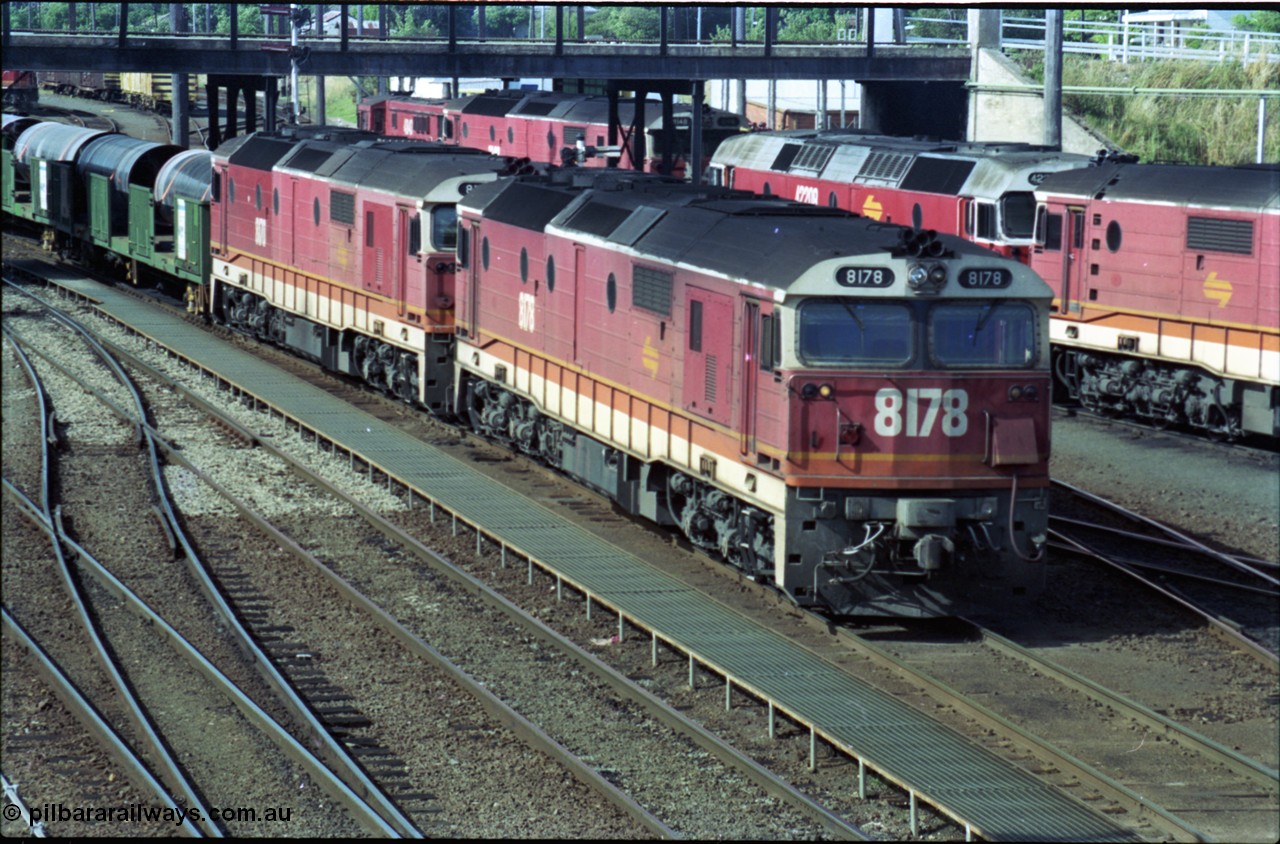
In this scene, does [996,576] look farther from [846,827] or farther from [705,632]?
[846,827]

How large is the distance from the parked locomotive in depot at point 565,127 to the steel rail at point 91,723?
3335 centimetres

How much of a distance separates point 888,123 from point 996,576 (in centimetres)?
5209

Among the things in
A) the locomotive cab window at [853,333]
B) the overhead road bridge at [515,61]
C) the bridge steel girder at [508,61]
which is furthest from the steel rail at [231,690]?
the bridge steel girder at [508,61]

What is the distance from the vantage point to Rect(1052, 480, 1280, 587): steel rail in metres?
18.7

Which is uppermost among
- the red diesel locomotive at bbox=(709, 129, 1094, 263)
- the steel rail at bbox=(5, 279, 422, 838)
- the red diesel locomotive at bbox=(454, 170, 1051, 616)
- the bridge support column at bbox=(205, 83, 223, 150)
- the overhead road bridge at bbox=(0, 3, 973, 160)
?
the overhead road bridge at bbox=(0, 3, 973, 160)

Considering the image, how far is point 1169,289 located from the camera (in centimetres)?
2653

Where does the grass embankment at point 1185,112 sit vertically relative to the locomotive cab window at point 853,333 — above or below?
above

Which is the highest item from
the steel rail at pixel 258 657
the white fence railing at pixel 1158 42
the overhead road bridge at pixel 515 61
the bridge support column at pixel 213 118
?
the white fence railing at pixel 1158 42

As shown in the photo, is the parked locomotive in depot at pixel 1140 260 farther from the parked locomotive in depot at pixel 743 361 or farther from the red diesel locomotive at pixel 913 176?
the parked locomotive in depot at pixel 743 361

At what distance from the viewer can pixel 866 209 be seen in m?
35.1

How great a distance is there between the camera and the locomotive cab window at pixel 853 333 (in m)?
15.6

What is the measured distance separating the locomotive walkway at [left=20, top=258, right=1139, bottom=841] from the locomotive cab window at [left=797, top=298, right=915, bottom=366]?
2.65 meters

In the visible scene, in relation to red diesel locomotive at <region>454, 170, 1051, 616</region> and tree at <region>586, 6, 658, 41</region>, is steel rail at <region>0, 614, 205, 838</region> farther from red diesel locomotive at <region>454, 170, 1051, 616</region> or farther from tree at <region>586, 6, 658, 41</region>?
tree at <region>586, 6, 658, 41</region>

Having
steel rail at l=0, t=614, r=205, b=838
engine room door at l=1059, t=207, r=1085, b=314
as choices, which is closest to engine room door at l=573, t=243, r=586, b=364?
steel rail at l=0, t=614, r=205, b=838
